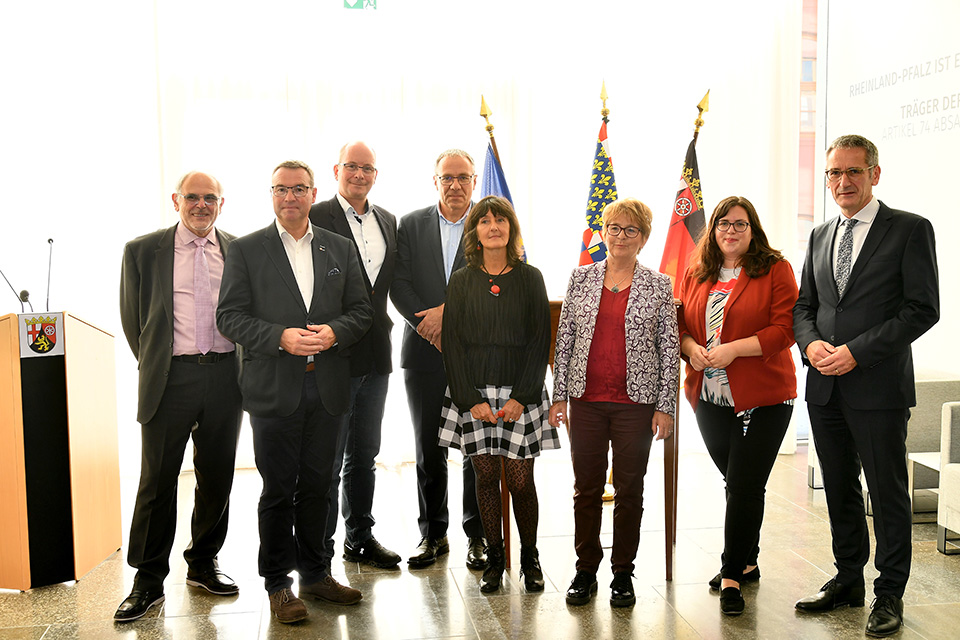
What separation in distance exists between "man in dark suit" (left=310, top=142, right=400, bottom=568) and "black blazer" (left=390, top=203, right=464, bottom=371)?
0.06m

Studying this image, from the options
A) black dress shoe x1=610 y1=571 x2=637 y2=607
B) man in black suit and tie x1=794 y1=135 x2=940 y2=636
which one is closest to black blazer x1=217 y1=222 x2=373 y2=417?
black dress shoe x1=610 y1=571 x2=637 y2=607

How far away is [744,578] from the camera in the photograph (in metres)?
3.77

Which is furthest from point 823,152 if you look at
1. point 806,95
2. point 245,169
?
point 245,169

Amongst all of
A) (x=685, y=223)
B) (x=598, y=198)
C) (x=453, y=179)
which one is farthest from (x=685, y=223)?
(x=453, y=179)

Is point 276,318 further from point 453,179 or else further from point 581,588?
point 581,588

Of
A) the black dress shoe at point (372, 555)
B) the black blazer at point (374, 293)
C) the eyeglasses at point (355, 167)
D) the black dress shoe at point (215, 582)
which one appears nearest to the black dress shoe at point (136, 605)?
the black dress shoe at point (215, 582)

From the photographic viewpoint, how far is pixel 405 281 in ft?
13.2

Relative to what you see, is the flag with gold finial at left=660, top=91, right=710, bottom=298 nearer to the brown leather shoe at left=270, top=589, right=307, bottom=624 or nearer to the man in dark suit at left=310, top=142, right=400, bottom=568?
the man in dark suit at left=310, top=142, right=400, bottom=568

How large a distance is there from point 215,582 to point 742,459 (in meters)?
2.37

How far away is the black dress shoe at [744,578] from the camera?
371 centimetres

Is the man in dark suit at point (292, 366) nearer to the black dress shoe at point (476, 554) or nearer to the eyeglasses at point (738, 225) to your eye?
the black dress shoe at point (476, 554)

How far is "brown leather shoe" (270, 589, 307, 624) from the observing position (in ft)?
11.0

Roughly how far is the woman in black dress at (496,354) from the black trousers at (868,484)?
3.77 feet

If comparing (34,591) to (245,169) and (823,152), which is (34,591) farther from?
(823,152)
